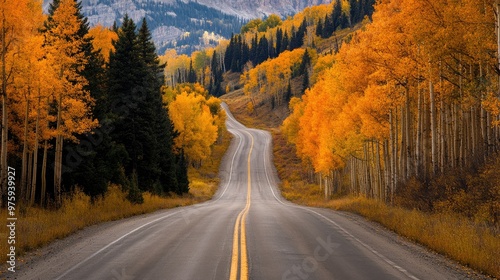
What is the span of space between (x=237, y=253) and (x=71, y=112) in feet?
49.1

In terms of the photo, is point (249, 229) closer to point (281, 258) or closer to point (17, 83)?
point (281, 258)

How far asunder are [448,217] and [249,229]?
753 cm

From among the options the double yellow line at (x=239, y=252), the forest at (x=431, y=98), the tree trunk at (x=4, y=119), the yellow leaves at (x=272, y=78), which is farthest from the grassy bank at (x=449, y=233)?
the yellow leaves at (x=272, y=78)

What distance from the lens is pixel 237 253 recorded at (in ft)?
41.3

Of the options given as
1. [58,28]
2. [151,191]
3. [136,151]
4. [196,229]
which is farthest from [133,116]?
[196,229]

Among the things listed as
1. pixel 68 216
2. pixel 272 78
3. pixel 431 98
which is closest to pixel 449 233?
pixel 431 98

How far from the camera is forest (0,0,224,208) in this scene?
21.1 m

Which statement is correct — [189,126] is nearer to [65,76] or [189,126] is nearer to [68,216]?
[65,76]

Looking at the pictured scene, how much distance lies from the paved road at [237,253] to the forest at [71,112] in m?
7.11

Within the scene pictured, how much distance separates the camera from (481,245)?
40.8ft

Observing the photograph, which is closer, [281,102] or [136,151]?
[136,151]

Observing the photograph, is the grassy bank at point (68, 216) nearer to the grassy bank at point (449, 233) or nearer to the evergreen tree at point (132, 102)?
the evergreen tree at point (132, 102)

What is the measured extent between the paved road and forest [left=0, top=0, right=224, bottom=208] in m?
7.11

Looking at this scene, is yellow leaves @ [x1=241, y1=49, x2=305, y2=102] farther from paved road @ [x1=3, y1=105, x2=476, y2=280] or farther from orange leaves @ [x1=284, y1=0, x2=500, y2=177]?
paved road @ [x1=3, y1=105, x2=476, y2=280]
